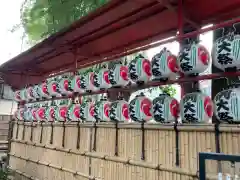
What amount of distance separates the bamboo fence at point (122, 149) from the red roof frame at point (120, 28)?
121 centimetres

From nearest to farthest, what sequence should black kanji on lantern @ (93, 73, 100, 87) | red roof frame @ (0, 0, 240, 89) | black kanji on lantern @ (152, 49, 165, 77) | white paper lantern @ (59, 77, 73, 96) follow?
black kanji on lantern @ (152, 49, 165, 77) → red roof frame @ (0, 0, 240, 89) → black kanji on lantern @ (93, 73, 100, 87) → white paper lantern @ (59, 77, 73, 96)

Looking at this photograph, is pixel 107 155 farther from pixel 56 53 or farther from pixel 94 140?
pixel 56 53

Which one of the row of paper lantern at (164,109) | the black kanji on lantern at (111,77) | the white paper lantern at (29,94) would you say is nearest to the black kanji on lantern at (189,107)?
the row of paper lantern at (164,109)

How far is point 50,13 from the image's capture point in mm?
6594

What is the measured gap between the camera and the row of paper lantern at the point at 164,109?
2.24 m

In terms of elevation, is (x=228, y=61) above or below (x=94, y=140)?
above

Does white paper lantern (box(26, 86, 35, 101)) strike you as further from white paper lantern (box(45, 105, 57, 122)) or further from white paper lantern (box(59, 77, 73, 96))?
white paper lantern (box(59, 77, 73, 96))

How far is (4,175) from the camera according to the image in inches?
235

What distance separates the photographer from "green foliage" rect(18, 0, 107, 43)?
6453 mm

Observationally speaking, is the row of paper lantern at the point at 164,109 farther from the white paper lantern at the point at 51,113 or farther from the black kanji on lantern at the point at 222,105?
the white paper lantern at the point at 51,113

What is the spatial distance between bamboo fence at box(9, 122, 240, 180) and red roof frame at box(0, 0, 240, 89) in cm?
121

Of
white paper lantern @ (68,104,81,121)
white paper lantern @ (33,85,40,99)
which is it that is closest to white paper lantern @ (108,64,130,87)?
white paper lantern @ (68,104,81,121)

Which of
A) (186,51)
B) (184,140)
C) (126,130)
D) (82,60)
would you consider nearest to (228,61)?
(186,51)

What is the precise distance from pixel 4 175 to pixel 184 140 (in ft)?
15.9
